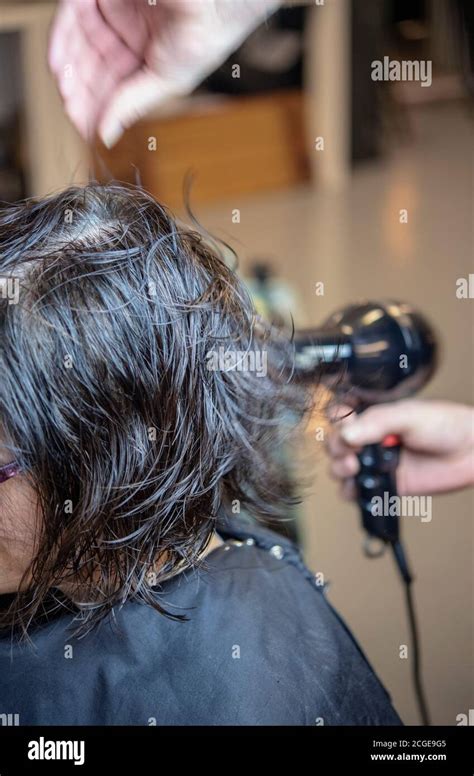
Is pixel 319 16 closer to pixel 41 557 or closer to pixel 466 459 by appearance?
pixel 466 459

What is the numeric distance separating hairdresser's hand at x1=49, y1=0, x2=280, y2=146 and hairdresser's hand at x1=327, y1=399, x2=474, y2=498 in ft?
1.64

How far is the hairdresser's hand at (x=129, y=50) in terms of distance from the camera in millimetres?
954

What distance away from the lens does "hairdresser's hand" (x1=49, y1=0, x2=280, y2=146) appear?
37.5 inches

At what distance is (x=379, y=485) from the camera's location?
4.02ft

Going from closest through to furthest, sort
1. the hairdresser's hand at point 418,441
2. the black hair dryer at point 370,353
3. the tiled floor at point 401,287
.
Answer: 1. the black hair dryer at point 370,353
2. the hairdresser's hand at point 418,441
3. the tiled floor at point 401,287
